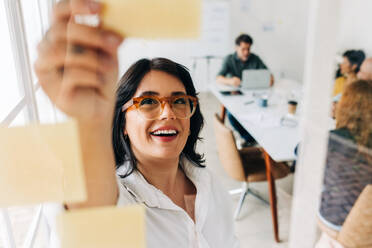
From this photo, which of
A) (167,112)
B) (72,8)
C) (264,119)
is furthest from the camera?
(264,119)

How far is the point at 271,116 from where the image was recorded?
180 centimetres

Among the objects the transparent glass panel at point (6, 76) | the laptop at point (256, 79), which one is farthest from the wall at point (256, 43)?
the laptop at point (256, 79)

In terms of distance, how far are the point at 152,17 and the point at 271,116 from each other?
1.68 meters

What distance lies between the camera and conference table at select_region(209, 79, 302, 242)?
144cm

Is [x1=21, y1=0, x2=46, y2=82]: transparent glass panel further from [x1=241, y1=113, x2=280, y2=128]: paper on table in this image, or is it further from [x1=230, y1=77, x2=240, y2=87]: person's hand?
[x1=230, y1=77, x2=240, y2=87]: person's hand

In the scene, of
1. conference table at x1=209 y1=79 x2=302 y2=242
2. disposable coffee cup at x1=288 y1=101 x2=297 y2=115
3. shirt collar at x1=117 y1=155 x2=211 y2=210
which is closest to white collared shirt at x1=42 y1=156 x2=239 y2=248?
shirt collar at x1=117 y1=155 x2=211 y2=210

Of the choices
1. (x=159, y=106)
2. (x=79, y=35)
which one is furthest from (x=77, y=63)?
(x=159, y=106)

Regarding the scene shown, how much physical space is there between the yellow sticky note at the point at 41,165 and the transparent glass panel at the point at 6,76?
0.04 meters

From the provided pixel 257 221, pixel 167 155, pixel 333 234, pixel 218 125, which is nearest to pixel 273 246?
pixel 257 221

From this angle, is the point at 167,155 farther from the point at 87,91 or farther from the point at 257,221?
the point at 257,221

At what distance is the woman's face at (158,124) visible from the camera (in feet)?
1.09

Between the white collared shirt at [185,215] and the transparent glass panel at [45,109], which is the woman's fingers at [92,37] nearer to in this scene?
the transparent glass panel at [45,109]

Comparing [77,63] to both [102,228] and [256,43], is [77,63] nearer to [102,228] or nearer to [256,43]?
[102,228]

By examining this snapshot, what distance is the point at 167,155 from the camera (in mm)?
373
